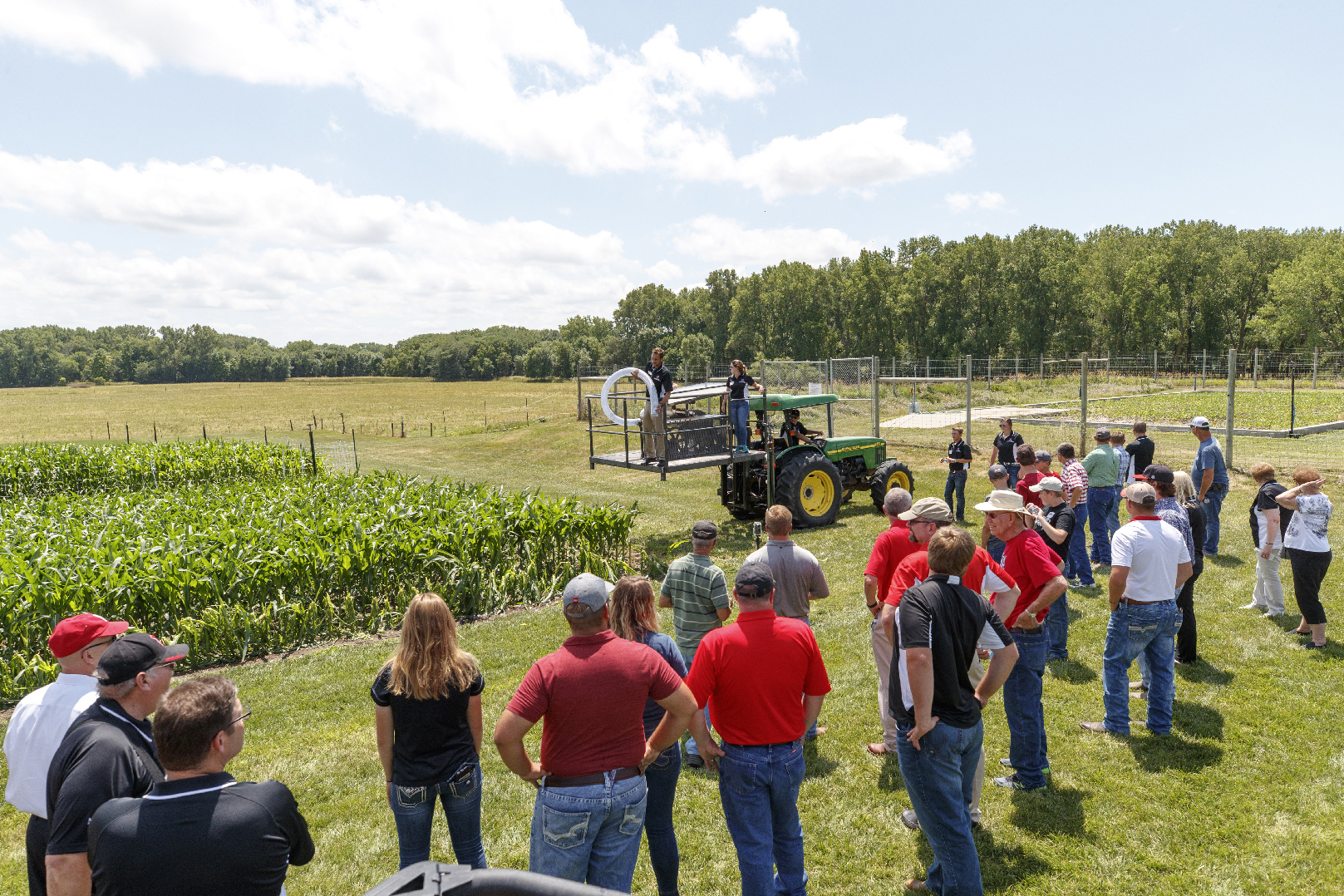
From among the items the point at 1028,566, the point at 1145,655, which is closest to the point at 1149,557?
the point at 1145,655

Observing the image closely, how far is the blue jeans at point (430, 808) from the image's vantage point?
3826 millimetres

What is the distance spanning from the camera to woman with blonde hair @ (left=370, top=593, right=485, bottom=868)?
143 inches

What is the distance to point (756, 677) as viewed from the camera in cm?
380

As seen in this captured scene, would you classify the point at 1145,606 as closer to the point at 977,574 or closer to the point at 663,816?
the point at 977,574

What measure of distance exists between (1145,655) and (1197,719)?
76 cm

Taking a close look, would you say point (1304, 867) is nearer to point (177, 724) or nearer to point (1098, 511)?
point (177, 724)

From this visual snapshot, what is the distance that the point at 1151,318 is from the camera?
2552 inches

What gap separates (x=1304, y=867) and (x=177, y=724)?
5.82 metres

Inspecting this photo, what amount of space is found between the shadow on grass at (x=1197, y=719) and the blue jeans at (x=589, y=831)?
5.01 m

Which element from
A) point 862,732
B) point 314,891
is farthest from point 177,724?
point 862,732

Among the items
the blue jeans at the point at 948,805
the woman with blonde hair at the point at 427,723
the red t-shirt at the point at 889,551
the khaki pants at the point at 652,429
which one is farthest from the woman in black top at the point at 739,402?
the woman with blonde hair at the point at 427,723

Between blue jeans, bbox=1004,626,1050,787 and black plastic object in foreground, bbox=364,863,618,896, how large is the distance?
4248mm

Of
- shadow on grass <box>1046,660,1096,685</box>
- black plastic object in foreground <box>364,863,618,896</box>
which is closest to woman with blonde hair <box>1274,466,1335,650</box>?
shadow on grass <box>1046,660,1096,685</box>

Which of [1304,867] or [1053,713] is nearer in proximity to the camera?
[1304,867]
